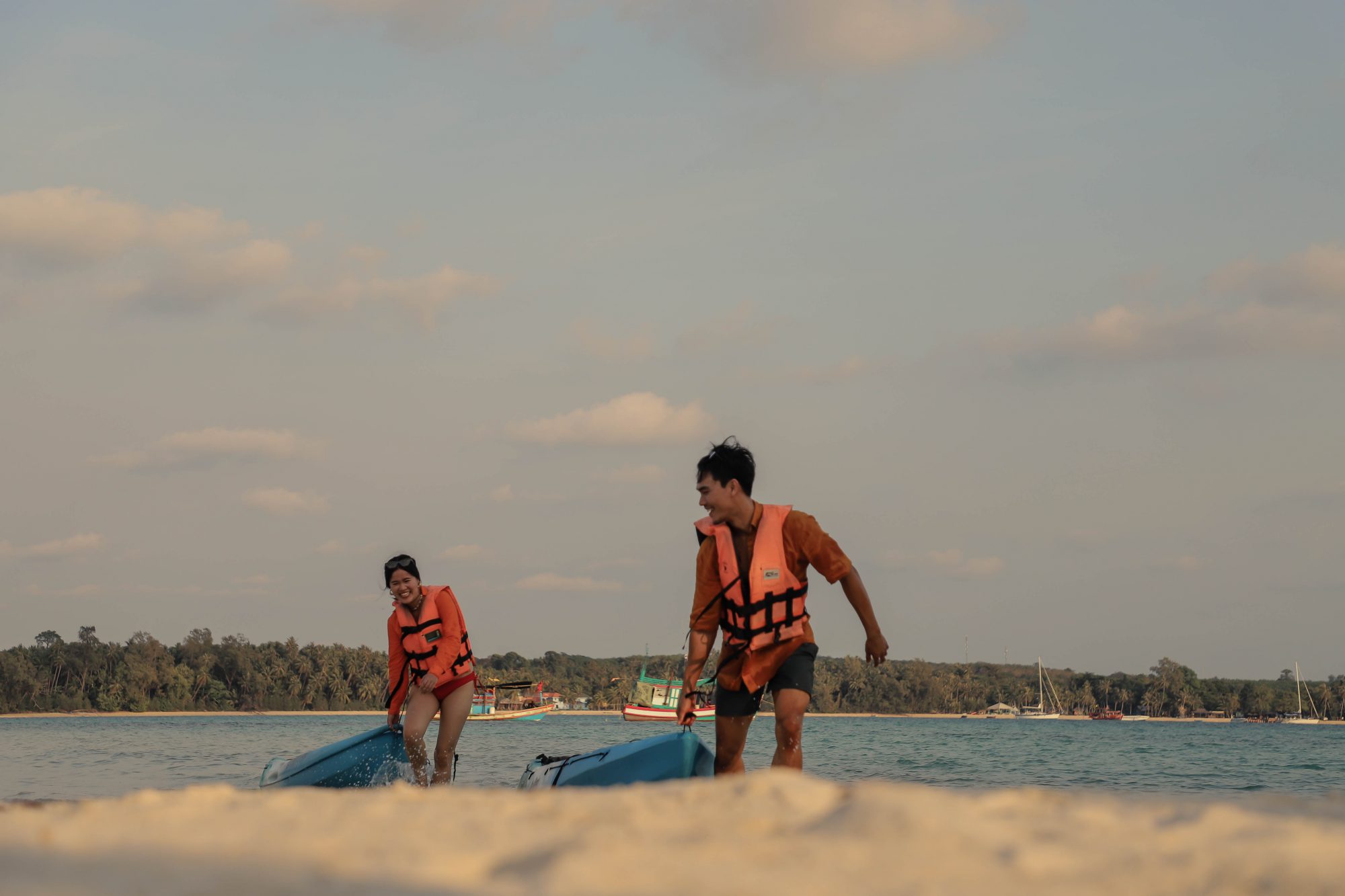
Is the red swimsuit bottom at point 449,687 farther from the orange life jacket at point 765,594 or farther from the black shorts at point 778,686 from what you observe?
the orange life jacket at point 765,594

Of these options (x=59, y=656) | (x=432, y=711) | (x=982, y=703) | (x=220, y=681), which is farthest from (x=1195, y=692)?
(x=432, y=711)

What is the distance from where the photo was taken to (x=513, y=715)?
96500mm

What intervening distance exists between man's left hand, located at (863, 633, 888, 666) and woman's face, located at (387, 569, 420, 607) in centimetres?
351

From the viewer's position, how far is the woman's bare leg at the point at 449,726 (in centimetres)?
850

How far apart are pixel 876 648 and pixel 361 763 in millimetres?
4583

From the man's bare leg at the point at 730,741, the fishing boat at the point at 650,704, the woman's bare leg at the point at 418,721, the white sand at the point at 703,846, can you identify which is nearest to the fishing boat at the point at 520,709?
the fishing boat at the point at 650,704

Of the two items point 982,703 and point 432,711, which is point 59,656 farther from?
point 432,711

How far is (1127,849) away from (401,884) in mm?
1551

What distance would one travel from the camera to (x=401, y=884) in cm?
248

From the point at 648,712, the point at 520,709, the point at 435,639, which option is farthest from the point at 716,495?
the point at 520,709

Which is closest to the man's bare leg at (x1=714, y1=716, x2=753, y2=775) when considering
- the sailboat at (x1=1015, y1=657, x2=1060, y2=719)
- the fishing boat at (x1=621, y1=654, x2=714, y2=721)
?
the fishing boat at (x1=621, y1=654, x2=714, y2=721)

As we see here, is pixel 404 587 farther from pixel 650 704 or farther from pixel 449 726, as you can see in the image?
pixel 650 704

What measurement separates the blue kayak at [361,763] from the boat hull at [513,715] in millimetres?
86053

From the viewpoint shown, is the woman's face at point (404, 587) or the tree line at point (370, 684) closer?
the woman's face at point (404, 587)
